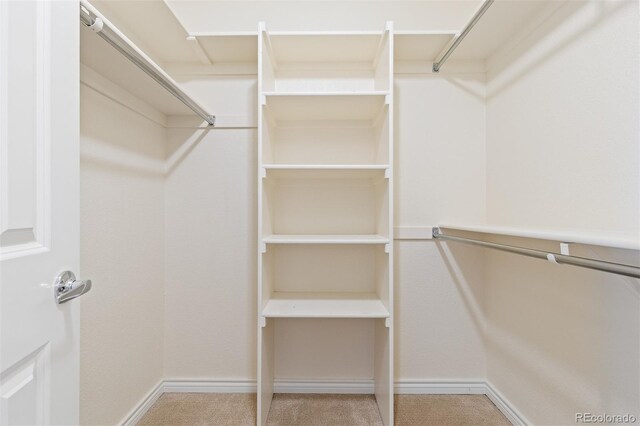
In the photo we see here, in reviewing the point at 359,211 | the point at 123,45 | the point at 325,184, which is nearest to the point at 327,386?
the point at 359,211

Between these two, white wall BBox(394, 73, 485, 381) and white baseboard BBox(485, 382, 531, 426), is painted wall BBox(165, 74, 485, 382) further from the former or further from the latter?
white baseboard BBox(485, 382, 531, 426)

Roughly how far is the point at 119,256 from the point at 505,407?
2065 millimetres

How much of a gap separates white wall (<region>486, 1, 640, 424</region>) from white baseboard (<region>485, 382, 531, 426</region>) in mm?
39

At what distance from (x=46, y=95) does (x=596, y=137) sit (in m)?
1.60

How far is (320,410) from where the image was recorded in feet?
5.39

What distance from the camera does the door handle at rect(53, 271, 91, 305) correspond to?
2.09ft

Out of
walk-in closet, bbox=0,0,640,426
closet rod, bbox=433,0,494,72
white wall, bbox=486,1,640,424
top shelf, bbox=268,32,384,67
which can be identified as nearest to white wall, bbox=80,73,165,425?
walk-in closet, bbox=0,0,640,426

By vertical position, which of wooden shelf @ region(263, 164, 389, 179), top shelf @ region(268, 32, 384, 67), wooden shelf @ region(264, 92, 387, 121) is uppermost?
top shelf @ region(268, 32, 384, 67)

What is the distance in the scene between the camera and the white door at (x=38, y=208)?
1.78 feet

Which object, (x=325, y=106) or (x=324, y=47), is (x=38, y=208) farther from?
(x=324, y=47)

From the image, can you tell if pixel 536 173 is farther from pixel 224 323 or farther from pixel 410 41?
pixel 224 323

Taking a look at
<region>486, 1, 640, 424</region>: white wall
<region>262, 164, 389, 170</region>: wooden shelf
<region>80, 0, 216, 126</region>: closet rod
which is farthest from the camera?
<region>262, 164, 389, 170</region>: wooden shelf

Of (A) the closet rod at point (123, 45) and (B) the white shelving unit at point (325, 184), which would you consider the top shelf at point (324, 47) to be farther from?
(A) the closet rod at point (123, 45)

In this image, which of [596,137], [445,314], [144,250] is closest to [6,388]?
[144,250]
